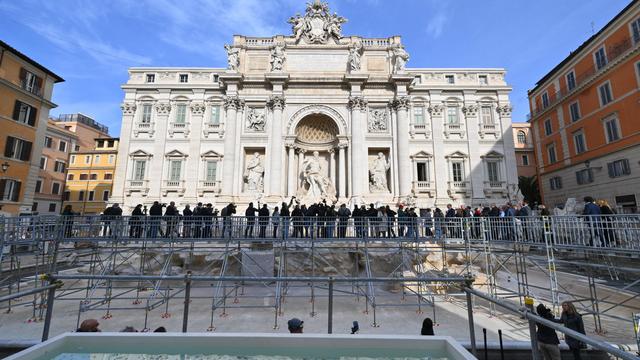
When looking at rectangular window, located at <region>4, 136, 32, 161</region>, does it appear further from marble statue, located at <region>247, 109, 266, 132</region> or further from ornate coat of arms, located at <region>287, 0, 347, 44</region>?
ornate coat of arms, located at <region>287, 0, 347, 44</region>

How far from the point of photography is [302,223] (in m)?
13.1

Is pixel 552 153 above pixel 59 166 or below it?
below

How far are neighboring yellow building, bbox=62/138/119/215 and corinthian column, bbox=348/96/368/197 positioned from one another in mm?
36654

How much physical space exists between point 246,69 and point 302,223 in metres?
18.9

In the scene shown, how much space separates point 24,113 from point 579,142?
4721 centimetres

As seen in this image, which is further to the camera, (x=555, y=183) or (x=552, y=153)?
(x=552, y=153)

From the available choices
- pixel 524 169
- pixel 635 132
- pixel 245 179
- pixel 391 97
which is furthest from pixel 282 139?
pixel 524 169

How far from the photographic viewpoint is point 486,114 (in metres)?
27.2

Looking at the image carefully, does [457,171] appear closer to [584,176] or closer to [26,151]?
[584,176]

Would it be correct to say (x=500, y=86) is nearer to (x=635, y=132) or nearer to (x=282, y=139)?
(x=635, y=132)

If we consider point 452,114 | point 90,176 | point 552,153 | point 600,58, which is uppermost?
point 600,58

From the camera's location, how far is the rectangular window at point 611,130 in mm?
21969

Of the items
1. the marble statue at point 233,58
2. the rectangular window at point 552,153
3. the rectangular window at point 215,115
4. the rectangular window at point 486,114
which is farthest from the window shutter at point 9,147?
the rectangular window at point 552,153

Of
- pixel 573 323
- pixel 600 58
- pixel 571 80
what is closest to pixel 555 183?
pixel 571 80
